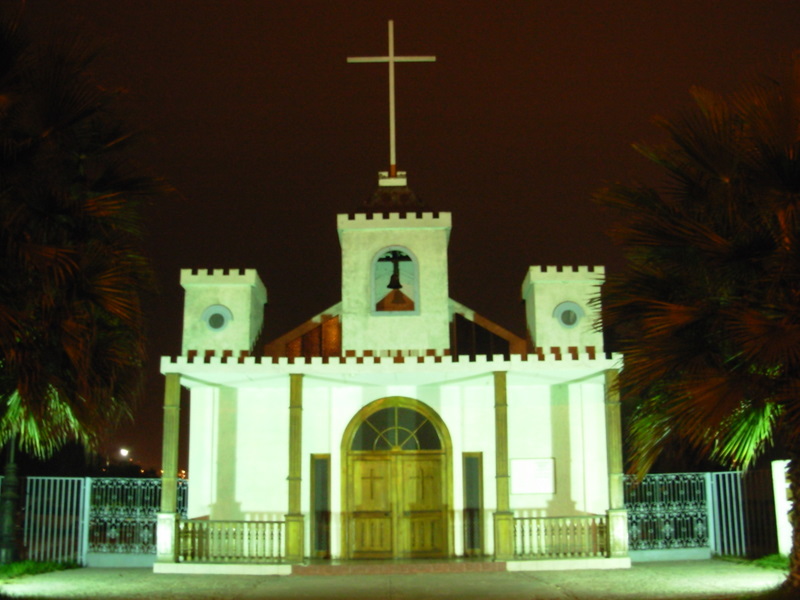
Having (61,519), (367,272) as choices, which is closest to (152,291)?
(367,272)

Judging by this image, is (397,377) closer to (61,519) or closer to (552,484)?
(552,484)

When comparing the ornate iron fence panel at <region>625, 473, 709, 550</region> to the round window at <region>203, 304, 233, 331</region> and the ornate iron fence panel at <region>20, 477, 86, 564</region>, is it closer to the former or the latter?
the round window at <region>203, 304, 233, 331</region>


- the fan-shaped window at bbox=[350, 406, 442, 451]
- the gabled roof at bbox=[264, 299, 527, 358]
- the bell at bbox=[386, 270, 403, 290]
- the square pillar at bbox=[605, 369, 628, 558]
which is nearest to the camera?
the square pillar at bbox=[605, 369, 628, 558]

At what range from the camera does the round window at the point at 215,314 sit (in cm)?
1716

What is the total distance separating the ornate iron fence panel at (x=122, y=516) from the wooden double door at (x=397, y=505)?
3317 millimetres

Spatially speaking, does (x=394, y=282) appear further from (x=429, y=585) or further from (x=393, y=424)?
(x=429, y=585)

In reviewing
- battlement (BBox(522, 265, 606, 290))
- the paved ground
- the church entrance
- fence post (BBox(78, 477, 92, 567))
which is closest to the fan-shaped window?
the church entrance

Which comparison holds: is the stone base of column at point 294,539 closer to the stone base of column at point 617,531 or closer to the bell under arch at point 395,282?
the bell under arch at point 395,282

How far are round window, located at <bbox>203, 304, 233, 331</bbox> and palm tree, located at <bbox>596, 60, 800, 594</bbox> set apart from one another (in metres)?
7.96

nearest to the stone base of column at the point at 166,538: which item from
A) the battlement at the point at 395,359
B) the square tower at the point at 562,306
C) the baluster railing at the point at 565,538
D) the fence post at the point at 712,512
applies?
the battlement at the point at 395,359

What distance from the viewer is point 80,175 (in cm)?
1133

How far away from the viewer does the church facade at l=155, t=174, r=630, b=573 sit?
16.8 meters

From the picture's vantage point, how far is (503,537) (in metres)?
15.4

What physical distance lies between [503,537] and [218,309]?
6.47 meters
